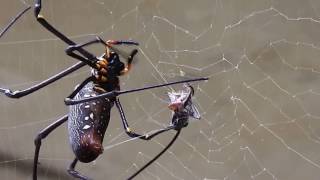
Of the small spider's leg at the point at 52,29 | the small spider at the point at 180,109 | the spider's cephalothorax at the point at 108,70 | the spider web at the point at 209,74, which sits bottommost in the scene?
the spider web at the point at 209,74

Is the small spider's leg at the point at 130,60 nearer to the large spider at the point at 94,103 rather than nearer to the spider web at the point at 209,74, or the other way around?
the large spider at the point at 94,103

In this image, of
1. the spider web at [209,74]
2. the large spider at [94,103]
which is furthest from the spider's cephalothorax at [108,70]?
the spider web at [209,74]

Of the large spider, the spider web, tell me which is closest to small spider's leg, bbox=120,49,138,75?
the large spider

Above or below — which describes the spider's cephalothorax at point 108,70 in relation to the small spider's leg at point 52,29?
below

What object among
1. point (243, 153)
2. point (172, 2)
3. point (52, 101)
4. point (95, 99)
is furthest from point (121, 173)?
point (95, 99)

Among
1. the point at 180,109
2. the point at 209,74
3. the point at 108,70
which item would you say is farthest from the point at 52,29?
the point at 209,74

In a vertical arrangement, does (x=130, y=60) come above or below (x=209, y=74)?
above

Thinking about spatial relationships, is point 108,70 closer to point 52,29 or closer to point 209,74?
point 52,29
